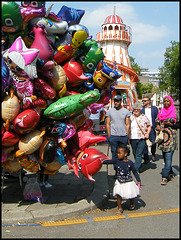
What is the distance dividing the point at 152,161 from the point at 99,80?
16.4 ft

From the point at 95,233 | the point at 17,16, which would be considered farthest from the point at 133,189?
the point at 17,16

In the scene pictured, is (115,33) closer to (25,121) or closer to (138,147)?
(138,147)

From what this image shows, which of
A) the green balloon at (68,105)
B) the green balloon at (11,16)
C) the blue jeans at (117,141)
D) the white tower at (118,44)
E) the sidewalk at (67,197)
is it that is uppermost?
the white tower at (118,44)

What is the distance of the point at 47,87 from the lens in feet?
14.2

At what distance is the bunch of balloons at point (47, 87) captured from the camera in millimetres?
3961

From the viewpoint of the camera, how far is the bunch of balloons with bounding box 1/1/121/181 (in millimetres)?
3961

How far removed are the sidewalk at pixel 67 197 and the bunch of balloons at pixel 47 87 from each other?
702mm

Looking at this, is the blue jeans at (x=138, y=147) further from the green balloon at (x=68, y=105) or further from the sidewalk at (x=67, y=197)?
the green balloon at (x=68, y=105)

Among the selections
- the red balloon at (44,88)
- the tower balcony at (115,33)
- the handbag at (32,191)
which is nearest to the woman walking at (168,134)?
the handbag at (32,191)

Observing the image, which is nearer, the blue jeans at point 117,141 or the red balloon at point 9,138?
the red balloon at point 9,138

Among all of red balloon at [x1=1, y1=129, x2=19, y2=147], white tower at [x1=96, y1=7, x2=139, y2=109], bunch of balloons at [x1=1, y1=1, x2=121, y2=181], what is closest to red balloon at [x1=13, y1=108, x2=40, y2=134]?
bunch of balloons at [x1=1, y1=1, x2=121, y2=181]

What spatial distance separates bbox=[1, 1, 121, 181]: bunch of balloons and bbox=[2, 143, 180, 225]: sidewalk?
0.70 metres

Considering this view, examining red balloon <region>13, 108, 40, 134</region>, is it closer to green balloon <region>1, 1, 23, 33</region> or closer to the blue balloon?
green balloon <region>1, 1, 23, 33</region>

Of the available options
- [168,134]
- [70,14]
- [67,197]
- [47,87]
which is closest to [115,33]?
[168,134]
